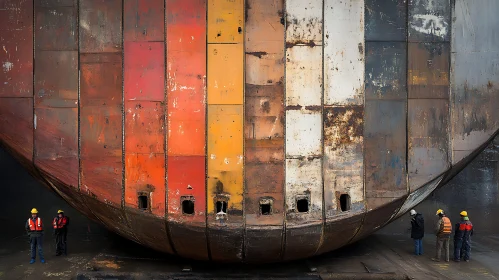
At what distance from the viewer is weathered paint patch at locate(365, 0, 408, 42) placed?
1062 centimetres

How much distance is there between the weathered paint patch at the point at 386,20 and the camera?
10.6m

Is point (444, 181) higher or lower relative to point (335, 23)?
lower

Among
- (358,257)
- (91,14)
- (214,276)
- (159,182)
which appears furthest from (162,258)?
(91,14)

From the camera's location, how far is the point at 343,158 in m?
10.6

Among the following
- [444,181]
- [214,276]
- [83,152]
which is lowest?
[214,276]

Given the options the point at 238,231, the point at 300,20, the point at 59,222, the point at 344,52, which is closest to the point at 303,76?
the point at 344,52

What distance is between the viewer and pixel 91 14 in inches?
417

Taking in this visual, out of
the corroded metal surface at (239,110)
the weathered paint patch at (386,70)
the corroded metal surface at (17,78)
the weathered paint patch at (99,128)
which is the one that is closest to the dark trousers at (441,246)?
the corroded metal surface at (239,110)

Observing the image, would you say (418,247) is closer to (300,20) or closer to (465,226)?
(465,226)

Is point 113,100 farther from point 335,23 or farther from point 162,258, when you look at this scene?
point 335,23

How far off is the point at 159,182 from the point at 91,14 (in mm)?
4066

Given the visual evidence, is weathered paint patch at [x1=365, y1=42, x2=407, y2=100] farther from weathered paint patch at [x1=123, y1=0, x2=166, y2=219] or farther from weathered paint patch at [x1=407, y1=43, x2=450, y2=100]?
weathered paint patch at [x1=123, y1=0, x2=166, y2=219]

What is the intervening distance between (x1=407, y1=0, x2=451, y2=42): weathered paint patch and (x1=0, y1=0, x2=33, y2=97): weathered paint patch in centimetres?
862

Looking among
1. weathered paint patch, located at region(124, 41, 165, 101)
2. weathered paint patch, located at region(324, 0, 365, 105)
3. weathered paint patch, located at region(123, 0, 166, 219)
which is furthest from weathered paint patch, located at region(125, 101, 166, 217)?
weathered paint patch, located at region(324, 0, 365, 105)
